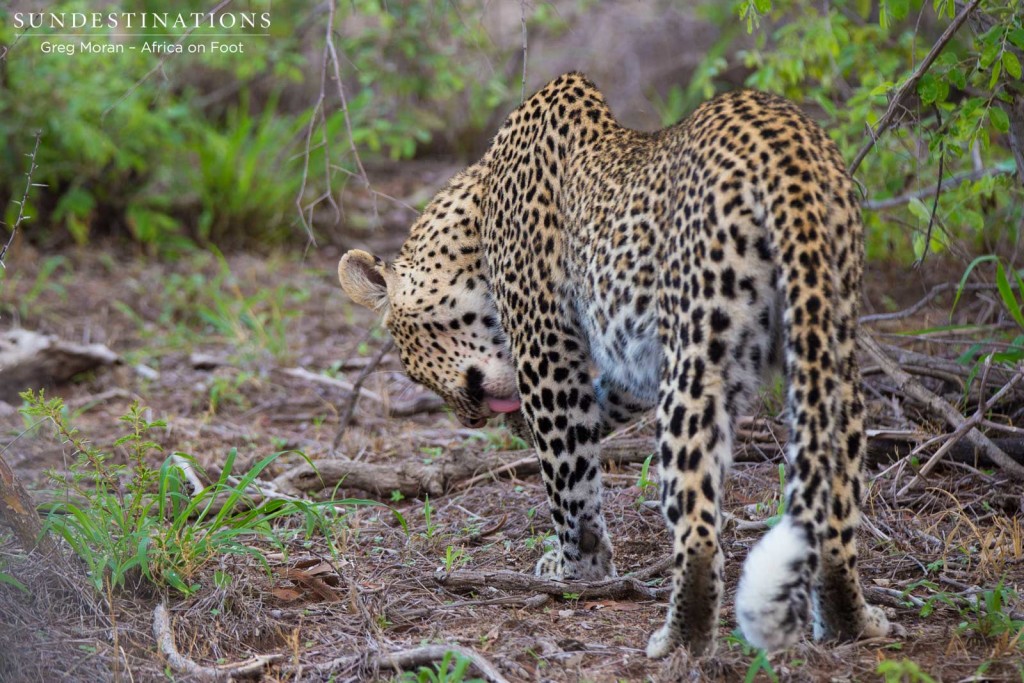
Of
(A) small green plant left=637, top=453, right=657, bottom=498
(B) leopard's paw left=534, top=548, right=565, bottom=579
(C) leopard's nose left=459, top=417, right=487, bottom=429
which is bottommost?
(B) leopard's paw left=534, top=548, right=565, bottom=579

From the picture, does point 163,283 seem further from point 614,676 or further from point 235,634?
point 614,676

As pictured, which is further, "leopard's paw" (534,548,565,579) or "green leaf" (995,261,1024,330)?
"green leaf" (995,261,1024,330)

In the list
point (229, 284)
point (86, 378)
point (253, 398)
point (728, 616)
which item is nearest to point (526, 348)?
point (728, 616)

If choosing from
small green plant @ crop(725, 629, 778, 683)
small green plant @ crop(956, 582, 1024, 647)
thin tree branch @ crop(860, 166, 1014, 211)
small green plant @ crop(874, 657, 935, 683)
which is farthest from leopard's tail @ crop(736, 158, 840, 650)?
thin tree branch @ crop(860, 166, 1014, 211)

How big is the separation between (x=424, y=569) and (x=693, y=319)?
2.10m

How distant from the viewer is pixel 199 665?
14.1ft

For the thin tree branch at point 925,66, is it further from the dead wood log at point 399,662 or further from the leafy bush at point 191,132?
the leafy bush at point 191,132

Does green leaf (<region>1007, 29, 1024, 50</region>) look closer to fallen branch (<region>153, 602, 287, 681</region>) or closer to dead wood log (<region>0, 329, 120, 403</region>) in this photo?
fallen branch (<region>153, 602, 287, 681</region>)

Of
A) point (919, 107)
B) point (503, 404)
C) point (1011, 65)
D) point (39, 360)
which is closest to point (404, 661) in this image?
point (503, 404)

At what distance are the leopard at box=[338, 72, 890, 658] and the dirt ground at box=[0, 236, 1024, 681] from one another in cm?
32

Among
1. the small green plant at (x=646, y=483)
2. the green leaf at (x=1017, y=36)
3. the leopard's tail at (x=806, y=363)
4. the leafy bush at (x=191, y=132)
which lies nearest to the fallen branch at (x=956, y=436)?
the small green plant at (x=646, y=483)

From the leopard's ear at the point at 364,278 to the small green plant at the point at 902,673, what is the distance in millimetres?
3197

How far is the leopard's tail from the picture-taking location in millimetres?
3586

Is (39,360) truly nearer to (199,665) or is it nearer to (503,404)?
(503,404)
